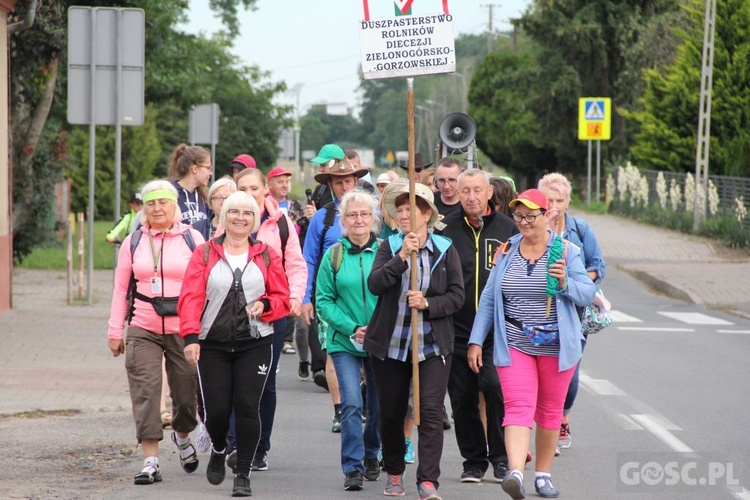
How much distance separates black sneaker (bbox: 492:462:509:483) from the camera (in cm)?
775

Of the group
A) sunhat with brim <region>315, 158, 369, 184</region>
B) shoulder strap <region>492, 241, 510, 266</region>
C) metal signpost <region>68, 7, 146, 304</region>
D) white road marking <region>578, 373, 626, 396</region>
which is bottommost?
white road marking <region>578, 373, 626, 396</region>

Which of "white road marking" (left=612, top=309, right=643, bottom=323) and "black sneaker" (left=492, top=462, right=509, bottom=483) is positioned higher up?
"black sneaker" (left=492, top=462, right=509, bottom=483)

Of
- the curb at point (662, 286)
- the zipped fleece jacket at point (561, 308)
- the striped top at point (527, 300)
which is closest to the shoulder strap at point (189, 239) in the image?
the zipped fleece jacket at point (561, 308)

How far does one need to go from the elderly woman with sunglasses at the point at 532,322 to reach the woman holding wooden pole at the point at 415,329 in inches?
11.2

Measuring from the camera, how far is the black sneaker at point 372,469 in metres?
7.76

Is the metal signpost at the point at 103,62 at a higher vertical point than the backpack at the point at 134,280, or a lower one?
higher

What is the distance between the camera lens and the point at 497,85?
59031mm

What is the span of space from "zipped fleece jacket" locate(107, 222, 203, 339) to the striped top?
2005mm

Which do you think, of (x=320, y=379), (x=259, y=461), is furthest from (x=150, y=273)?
(x=320, y=379)

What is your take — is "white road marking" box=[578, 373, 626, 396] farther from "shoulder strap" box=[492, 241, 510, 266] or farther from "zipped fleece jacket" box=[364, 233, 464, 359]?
"zipped fleece jacket" box=[364, 233, 464, 359]

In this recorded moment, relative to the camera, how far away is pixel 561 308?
6863 millimetres

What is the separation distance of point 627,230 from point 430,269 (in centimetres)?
2800

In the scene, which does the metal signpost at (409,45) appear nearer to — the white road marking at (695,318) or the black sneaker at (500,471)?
the black sneaker at (500,471)

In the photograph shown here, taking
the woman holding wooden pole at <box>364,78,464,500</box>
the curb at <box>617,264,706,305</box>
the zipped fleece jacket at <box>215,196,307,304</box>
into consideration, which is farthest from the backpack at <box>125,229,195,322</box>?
the curb at <box>617,264,706,305</box>
